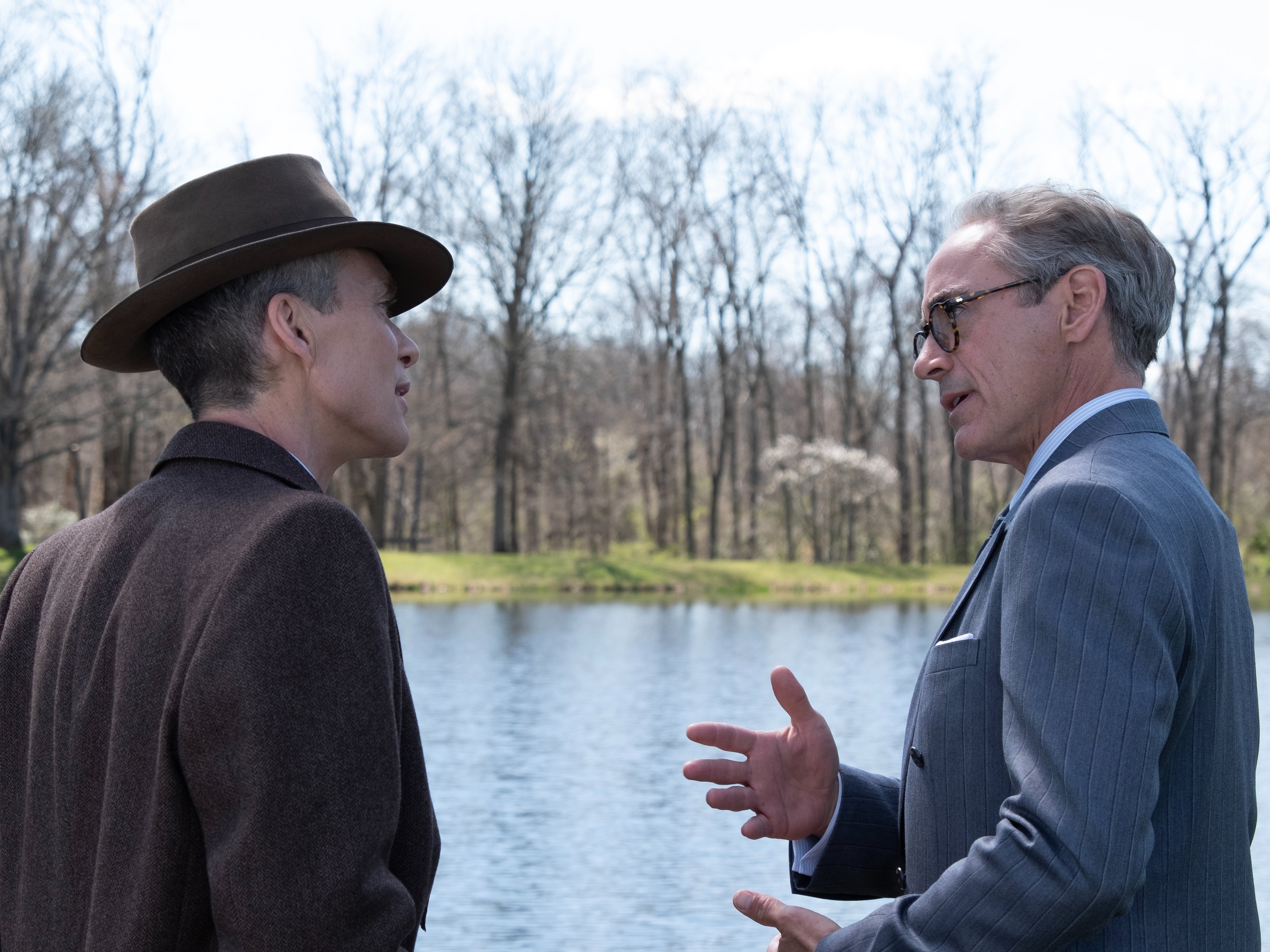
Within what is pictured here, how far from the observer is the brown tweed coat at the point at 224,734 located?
1.76 m

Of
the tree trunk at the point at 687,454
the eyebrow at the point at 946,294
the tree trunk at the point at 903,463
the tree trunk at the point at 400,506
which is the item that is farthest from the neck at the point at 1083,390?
the tree trunk at the point at 400,506

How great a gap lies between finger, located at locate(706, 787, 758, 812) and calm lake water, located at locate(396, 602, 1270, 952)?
4450mm

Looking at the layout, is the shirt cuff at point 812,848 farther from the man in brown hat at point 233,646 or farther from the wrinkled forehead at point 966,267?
the wrinkled forehead at point 966,267

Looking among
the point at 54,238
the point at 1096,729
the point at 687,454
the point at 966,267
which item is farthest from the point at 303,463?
the point at 687,454

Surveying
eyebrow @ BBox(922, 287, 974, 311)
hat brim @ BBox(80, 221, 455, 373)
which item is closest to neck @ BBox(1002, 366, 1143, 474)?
eyebrow @ BBox(922, 287, 974, 311)

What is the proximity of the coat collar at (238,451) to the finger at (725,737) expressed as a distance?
888 mm

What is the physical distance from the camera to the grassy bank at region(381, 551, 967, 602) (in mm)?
31172

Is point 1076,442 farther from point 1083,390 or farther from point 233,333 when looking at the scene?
point 233,333

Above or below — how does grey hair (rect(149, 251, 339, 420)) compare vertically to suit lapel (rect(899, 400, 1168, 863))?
above

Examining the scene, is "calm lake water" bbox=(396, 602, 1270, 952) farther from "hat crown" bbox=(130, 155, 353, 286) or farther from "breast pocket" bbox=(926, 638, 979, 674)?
"hat crown" bbox=(130, 155, 353, 286)

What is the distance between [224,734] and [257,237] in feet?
2.82

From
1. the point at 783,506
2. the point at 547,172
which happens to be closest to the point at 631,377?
the point at 783,506

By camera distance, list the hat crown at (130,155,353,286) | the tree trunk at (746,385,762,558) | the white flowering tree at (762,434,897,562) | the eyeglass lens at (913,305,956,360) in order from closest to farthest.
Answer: the hat crown at (130,155,353,286) → the eyeglass lens at (913,305,956,360) → the white flowering tree at (762,434,897,562) → the tree trunk at (746,385,762,558)

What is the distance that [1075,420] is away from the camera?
211 centimetres
